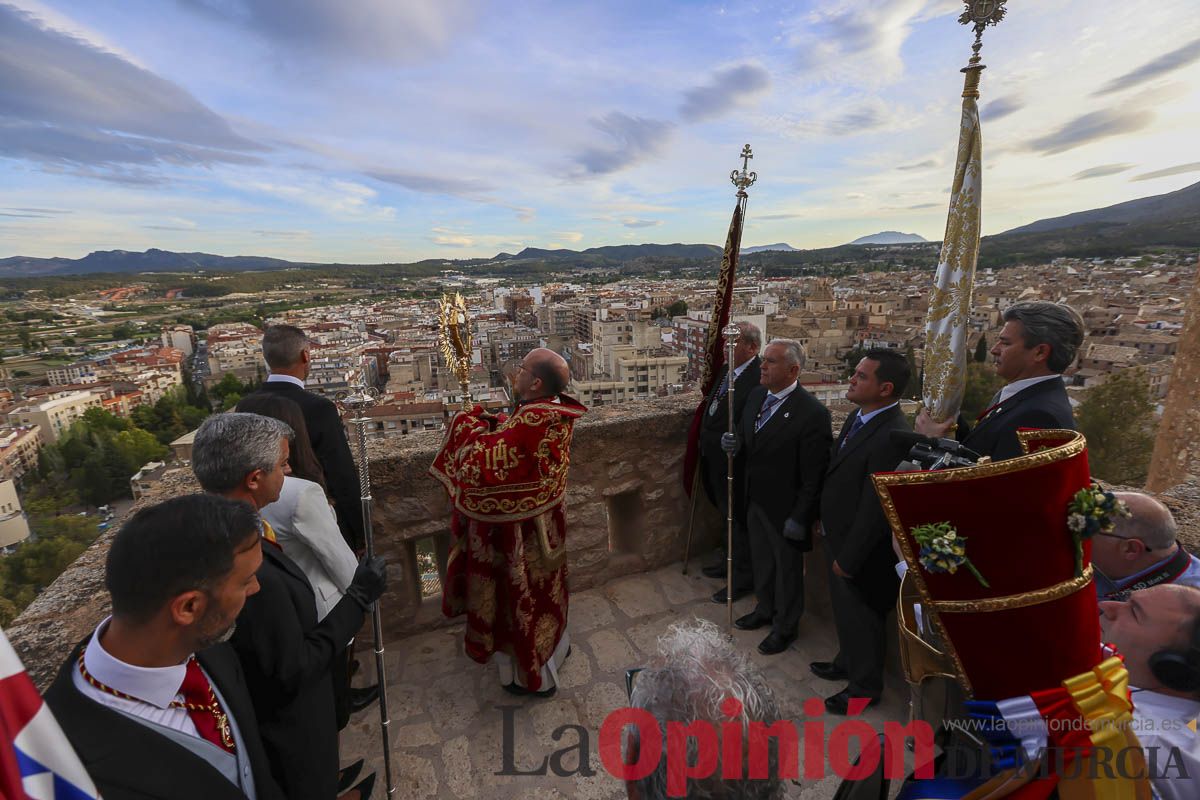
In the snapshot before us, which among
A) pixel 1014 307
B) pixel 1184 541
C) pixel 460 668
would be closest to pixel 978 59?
pixel 1014 307

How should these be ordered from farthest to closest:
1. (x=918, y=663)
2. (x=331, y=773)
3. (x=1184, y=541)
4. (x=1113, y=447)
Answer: (x=1113, y=447)
(x=1184, y=541)
(x=331, y=773)
(x=918, y=663)

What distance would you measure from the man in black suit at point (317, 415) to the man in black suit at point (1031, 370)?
2903 millimetres

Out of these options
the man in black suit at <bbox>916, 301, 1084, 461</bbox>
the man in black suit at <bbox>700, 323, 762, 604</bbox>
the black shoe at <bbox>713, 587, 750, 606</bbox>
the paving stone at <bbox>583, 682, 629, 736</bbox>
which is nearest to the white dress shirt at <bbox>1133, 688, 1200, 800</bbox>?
the man in black suit at <bbox>916, 301, 1084, 461</bbox>

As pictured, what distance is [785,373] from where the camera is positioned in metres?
2.96

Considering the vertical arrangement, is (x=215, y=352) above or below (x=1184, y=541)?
below

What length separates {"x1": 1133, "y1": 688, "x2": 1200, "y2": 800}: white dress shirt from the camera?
3.59 ft

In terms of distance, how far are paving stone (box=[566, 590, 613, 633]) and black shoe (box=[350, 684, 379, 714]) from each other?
114cm

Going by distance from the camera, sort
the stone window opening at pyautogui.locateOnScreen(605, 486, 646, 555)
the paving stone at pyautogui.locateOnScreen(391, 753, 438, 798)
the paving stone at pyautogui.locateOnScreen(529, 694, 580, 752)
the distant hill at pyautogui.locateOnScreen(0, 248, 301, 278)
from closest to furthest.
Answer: the paving stone at pyautogui.locateOnScreen(391, 753, 438, 798), the paving stone at pyautogui.locateOnScreen(529, 694, 580, 752), the stone window opening at pyautogui.locateOnScreen(605, 486, 646, 555), the distant hill at pyautogui.locateOnScreen(0, 248, 301, 278)

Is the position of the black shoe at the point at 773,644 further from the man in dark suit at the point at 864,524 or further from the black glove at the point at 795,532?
the black glove at the point at 795,532

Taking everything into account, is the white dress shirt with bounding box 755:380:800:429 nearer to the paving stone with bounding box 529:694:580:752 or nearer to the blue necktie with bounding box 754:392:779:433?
the blue necktie with bounding box 754:392:779:433

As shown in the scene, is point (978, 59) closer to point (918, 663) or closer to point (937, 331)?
point (937, 331)

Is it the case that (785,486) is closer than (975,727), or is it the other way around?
(975,727)

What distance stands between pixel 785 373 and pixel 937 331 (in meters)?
0.76

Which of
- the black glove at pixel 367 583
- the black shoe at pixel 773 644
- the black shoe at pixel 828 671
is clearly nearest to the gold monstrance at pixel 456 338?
the black glove at pixel 367 583
